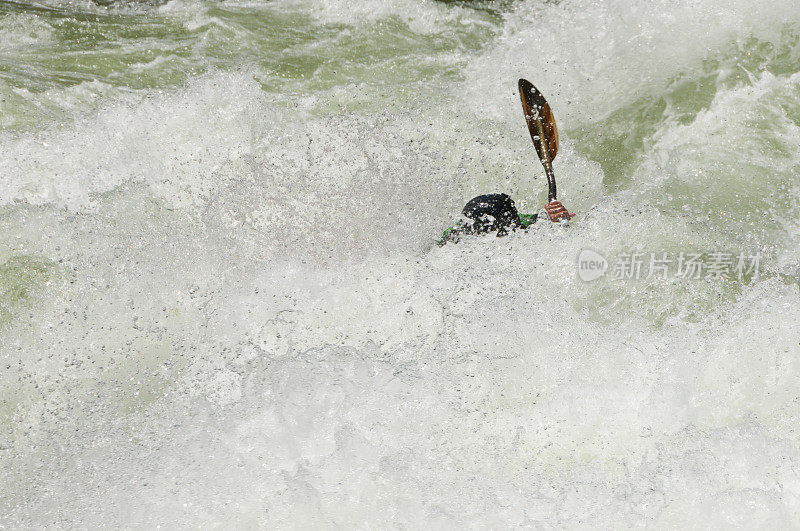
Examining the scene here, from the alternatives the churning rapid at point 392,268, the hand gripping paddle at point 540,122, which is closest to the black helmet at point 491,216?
the churning rapid at point 392,268

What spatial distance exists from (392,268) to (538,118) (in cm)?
87

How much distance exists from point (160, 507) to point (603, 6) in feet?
8.74

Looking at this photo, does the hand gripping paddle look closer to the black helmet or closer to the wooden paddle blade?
the wooden paddle blade

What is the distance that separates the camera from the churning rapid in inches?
79.0

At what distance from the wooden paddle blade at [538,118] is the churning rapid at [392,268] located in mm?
88

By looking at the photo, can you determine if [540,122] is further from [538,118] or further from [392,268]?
[392,268]

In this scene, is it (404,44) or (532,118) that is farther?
(404,44)

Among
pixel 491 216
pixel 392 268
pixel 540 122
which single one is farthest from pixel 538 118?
pixel 392 268

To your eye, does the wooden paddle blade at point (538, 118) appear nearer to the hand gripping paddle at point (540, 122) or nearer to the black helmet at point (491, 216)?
the hand gripping paddle at point (540, 122)

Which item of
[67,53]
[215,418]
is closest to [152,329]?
[215,418]

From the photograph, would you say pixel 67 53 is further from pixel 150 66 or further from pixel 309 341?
pixel 309 341

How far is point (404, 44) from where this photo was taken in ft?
8.27

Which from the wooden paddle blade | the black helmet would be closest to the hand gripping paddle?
the wooden paddle blade

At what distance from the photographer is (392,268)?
7.25 feet
